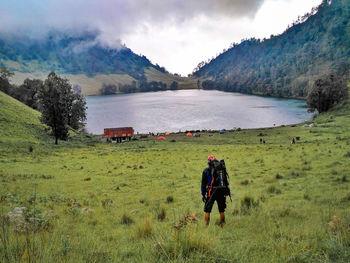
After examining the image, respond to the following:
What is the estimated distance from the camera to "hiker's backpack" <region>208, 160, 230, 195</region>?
8.28 m

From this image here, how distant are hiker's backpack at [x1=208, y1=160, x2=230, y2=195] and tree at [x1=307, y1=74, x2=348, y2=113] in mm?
88344

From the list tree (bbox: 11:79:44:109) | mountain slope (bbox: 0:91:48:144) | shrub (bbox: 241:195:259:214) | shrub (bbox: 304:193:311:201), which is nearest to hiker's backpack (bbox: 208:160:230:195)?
shrub (bbox: 241:195:259:214)

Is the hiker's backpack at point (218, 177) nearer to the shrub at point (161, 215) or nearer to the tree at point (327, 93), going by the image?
the shrub at point (161, 215)

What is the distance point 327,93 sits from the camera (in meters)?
81.1

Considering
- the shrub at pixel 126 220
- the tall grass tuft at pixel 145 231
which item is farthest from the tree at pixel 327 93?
the tall grass tuft at pixel 145 231

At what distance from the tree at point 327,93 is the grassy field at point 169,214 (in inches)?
2842

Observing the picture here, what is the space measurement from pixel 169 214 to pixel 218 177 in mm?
2854

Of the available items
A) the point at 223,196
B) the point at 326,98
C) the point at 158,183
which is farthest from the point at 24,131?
the point at 326,98

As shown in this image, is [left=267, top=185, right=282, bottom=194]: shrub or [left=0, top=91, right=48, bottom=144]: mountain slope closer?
[left=267, top=185, right=282, bottom=194]: shrub

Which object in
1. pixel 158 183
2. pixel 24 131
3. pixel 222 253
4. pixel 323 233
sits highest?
pixel 24 131

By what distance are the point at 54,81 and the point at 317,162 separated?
47.0 meters

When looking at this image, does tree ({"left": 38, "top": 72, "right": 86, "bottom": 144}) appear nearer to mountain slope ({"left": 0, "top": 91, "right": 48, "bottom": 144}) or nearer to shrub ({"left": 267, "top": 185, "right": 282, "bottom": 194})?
mountain slope ({"left": 0, "top": 91, "right": 48, "bottom": 144})

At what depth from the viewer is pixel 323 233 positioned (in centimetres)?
547

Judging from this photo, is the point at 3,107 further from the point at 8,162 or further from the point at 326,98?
the point at 326,98
